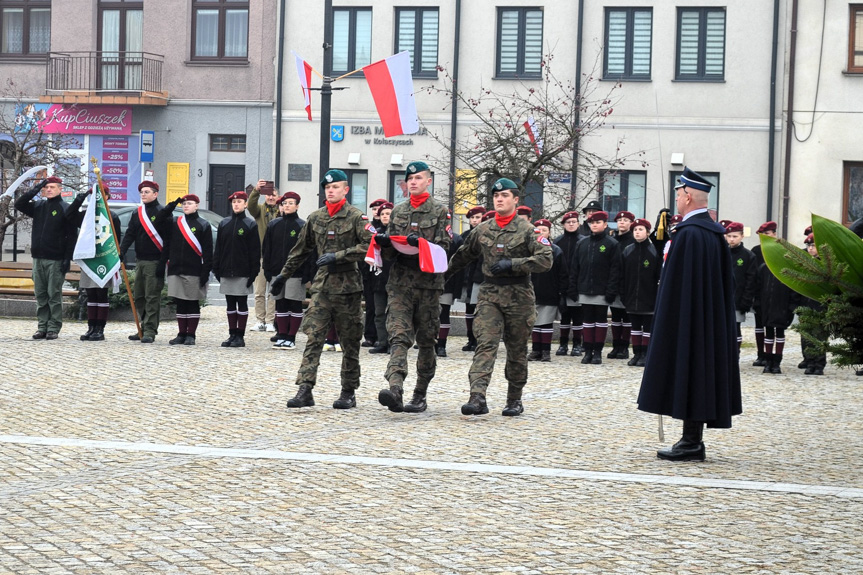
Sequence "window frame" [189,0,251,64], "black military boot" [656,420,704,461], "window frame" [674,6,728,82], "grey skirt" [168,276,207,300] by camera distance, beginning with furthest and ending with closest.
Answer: "window frame" [189,0,251,64] < "window frame" [674,6,728,82] < "grey skirt" [168,276,207,300] < "black military boot" [656,420,704,461]

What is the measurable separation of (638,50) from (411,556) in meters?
26.7

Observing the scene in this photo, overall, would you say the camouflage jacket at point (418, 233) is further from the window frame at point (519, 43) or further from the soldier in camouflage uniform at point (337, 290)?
the window frame at point (519, 43)

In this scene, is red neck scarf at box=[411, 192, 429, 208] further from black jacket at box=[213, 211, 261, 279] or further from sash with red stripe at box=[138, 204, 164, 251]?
sash with red stripe at box=[138, 204, 164, 251]

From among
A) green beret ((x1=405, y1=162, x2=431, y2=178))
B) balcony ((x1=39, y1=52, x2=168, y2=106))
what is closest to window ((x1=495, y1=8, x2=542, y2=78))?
balcony ((x1=39, y1=52, x2=168, y2=106))

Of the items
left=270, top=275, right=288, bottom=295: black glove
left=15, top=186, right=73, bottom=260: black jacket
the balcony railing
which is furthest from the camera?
the balcony railing

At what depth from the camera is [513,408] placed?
10883 millimetres

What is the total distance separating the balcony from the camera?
33.8 metres

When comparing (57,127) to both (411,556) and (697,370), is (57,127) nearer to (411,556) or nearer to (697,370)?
(697,370)

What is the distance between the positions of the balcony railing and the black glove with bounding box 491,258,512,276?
2497cm

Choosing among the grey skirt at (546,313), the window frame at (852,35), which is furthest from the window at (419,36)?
the grey skirt at (546,313)

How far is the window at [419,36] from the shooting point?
107ft

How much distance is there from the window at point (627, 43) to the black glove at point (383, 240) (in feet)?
71.1

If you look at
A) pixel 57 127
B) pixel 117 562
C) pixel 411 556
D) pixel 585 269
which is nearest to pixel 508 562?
pixel 411 556

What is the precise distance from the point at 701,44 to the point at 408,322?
21.8 m
